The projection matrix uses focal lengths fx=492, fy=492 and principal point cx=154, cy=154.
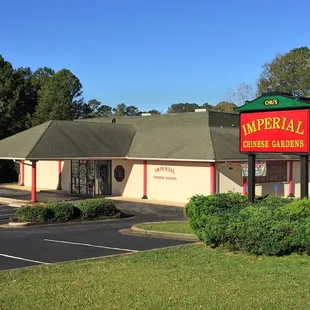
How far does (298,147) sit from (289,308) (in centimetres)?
660

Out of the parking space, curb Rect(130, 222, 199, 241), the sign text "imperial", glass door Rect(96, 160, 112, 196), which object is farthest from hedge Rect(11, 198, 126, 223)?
glass door Rect(96, 160, 112, 196)

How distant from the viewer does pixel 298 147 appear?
1219cm

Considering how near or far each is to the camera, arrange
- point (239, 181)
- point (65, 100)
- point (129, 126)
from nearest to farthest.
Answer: point (239, 181) → point (129, 126) → point (65, 100)

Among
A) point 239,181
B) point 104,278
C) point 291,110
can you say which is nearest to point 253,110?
point 291,110

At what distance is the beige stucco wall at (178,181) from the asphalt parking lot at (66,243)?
8.54m

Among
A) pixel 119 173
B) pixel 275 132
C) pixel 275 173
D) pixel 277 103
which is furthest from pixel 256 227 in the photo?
pixel 119 173

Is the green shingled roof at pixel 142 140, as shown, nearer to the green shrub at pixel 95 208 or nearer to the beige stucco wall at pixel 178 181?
the beige stucco wall at pixel 178 181

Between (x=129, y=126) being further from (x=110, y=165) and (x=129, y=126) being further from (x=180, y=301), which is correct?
(x=180, y=301)

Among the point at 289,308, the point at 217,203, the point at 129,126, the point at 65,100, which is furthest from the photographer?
the point at 65,100

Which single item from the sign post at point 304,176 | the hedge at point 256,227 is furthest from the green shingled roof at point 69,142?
the sign post at point 304,176

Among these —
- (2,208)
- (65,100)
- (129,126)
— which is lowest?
(2,208)

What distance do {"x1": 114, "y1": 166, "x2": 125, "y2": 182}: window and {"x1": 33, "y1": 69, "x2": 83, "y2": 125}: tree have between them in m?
21.3

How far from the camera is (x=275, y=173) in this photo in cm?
3103

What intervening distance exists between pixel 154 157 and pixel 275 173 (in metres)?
7.99
